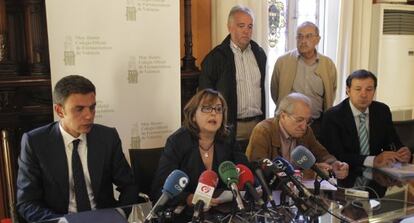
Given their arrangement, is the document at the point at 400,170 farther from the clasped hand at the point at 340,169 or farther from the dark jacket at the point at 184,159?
the dark jacket at the point at 184,159

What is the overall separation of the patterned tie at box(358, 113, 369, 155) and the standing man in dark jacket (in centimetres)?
78

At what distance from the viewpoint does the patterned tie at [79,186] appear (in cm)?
196

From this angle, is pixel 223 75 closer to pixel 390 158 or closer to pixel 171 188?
pixel 390 158

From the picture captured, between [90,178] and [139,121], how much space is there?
1014 millimetres

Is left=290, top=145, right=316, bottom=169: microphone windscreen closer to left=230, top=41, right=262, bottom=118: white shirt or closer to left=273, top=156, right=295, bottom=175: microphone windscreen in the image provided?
left=273, top=156, right=295, bottom=175: microphone windscreen

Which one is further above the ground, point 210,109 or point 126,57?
point 126,57

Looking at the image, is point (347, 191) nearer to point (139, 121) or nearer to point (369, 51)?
Answer: point (139, 121)

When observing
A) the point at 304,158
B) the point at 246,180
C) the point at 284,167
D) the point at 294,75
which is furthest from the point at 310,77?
the point at 246,180

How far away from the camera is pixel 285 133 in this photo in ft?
7.93

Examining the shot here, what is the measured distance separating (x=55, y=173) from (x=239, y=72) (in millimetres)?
1622

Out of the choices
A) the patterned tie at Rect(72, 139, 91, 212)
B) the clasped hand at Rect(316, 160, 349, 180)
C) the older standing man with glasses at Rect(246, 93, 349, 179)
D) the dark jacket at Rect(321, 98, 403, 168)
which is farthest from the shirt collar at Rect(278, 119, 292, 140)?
the patterned tie at Rect(72, 139, 91, 212)

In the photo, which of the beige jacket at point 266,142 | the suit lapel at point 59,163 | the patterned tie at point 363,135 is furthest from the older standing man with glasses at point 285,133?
the suit lapel at point 59,163

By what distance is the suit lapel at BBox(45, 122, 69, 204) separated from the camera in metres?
1.94

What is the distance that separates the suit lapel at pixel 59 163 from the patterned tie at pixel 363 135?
6.01 feet
